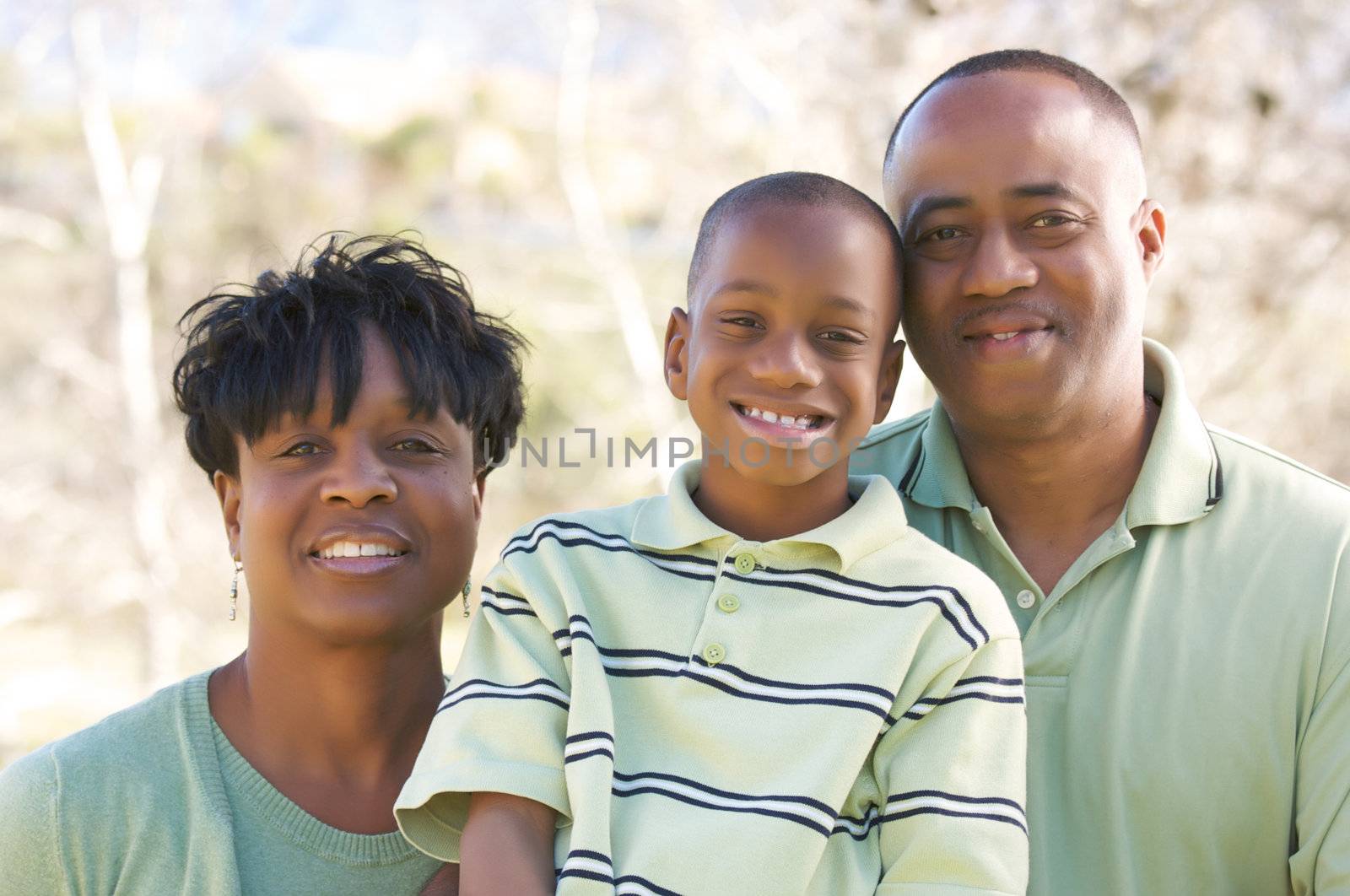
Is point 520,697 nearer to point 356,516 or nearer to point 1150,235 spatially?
point 356,516

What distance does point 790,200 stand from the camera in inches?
77.0

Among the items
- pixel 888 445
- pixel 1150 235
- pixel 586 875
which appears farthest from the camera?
pixel 888 445

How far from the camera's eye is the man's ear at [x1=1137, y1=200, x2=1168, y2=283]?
238cm

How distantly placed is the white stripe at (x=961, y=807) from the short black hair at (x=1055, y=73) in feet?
4.11

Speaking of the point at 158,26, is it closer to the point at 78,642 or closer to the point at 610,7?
the point at 610,7

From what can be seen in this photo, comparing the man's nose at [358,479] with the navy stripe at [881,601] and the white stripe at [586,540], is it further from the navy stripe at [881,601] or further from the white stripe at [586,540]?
the navy stripe at [881,601]

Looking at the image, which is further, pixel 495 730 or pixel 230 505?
pixel 230 505

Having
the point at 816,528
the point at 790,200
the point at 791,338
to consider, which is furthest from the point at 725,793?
the point at 790,200

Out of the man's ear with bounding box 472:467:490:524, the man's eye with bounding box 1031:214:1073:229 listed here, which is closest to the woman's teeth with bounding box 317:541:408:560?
the man's ear with bounding box 472:467:490:524

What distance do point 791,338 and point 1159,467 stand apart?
77 cm

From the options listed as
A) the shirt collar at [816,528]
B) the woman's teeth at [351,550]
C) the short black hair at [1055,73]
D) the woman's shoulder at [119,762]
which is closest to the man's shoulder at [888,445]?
the shirt collar at [816,528]

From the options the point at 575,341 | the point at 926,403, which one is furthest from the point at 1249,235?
the point at 575,341

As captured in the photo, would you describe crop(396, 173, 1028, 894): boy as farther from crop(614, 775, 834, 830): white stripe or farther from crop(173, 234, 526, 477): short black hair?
crop(173, 234, 526, 477): short black hair

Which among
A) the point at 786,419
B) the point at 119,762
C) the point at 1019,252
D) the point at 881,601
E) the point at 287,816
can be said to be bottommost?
the point at 287,816
